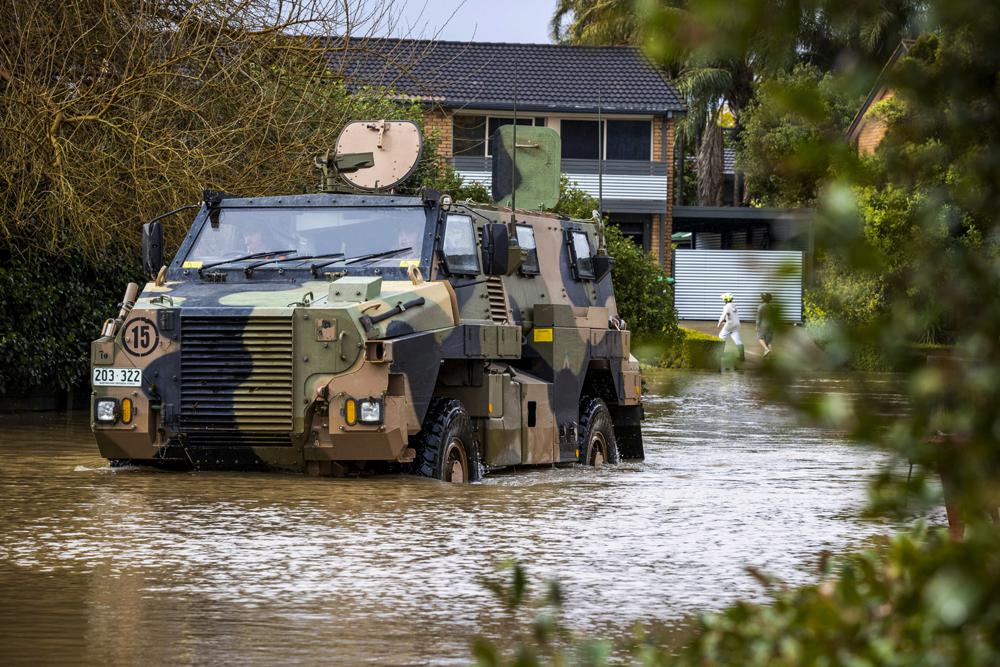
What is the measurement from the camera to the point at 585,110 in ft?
150

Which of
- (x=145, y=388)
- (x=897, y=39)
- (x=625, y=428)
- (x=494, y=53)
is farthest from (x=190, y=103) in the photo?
(x=494, y=53)

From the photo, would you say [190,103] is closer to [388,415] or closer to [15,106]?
[15,106]

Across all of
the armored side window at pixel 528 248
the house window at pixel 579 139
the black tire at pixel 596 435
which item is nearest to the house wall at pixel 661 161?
the house window at pixel 579 139

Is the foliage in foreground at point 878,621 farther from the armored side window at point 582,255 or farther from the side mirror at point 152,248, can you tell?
the armored side window at point 582,255

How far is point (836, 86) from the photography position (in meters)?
2.92

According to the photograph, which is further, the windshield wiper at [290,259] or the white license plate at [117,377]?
the windshield wiper at [290,259]

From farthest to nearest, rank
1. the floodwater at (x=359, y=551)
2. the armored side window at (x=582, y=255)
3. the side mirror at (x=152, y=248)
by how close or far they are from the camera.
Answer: the armored side window at (x=582, y=255) < the side mirror at (x=152, y=248) < the floodwater at (x=359, y=551)

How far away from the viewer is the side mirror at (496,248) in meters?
13.4

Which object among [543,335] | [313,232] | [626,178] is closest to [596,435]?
[543,335]

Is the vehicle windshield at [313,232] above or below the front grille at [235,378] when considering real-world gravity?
above

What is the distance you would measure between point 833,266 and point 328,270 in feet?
33.7

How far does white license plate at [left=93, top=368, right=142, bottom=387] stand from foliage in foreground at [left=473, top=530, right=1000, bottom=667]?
30.3 ft

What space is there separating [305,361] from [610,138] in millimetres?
36225

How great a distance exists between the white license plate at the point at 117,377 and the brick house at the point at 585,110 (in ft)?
107
